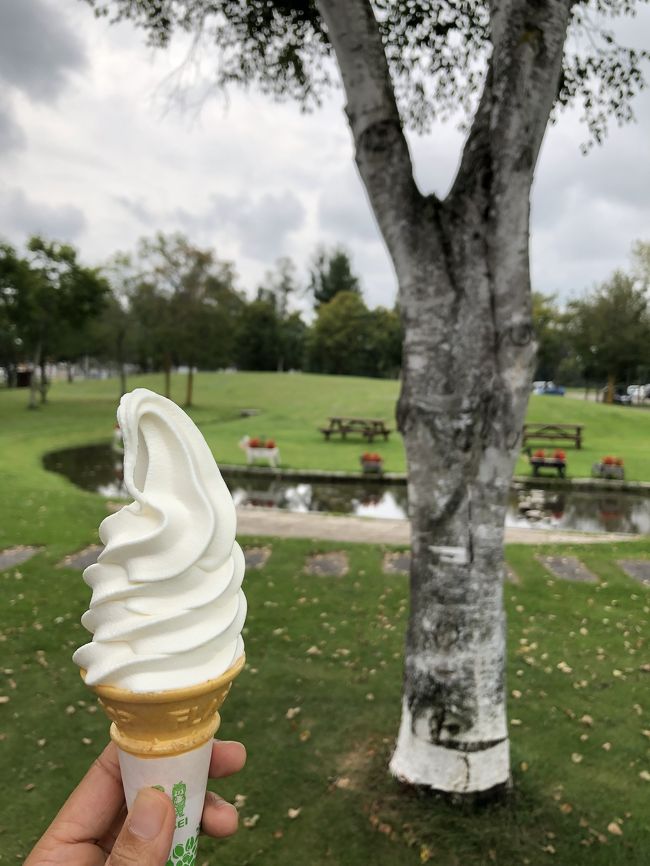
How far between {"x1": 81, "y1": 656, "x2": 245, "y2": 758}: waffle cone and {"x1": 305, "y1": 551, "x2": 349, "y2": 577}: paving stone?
6.33m

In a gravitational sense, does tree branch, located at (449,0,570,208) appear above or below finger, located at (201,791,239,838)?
above

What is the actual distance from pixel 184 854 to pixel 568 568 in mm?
7757

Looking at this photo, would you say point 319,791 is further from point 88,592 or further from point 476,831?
point 88,592

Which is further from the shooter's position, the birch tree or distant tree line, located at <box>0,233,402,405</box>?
distant tree line, located at <box>0,233,402,405</box>

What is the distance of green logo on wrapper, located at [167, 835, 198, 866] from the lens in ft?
6.80

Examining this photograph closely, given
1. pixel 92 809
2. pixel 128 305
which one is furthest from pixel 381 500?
pixel 128 305

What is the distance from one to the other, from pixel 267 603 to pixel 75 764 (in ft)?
9.99

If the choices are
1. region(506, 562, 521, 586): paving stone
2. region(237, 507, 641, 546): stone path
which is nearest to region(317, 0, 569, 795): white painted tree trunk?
region(506, 562, 521, 586): paving stone

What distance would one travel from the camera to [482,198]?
3.80 metres

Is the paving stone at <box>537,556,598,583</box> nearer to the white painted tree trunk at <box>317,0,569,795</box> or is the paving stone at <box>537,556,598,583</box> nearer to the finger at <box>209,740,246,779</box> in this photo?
the white painted tree trunk at <box>317,0,569,795</box>

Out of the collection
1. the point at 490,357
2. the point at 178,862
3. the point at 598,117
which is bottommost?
the point at 178,862

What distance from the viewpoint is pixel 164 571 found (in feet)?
6.96

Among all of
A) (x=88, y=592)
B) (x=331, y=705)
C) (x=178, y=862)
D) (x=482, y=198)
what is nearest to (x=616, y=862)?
(x=331, y=705)

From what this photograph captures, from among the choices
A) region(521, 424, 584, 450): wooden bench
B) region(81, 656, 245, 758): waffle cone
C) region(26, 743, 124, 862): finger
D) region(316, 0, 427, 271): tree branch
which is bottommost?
region(521, 424, 584, 450): wooden bench
